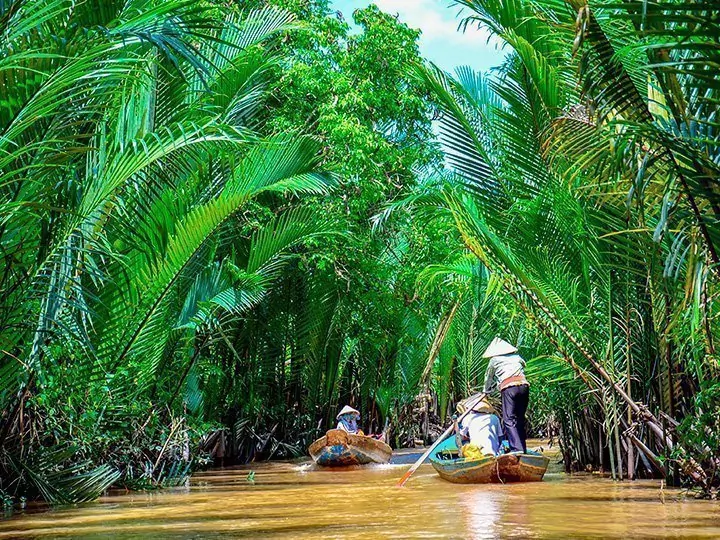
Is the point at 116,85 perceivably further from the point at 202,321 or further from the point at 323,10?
the point at 323,10

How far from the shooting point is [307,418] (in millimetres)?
21281

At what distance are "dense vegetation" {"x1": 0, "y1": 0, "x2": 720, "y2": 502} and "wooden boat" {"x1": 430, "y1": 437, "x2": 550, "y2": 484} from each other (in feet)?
2.94

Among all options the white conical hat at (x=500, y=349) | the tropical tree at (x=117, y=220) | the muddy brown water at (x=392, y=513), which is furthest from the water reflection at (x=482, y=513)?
the tropical tree at (x=117, y=220)

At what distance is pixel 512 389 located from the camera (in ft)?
41.1

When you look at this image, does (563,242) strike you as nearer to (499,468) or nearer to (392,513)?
(499,468)

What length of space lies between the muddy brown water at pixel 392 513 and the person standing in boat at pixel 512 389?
71cm

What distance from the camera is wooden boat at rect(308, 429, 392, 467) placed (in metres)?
17.0

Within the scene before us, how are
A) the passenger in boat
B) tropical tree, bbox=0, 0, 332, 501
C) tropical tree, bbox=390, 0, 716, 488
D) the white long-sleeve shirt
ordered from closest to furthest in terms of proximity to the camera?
tropical tree, bbox=0, 0, 332, 501 → tropical tree, bbox=390, 0, 716, 488 → the white long-sleeve shirt → the passenger in boat

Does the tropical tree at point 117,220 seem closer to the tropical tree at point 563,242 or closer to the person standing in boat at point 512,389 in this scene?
the tropical tree at point 563,242

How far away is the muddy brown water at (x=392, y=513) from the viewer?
7.26m

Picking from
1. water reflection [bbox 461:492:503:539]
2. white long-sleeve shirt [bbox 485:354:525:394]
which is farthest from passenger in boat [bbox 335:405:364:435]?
water reflection [bbox 461:492:503:539]

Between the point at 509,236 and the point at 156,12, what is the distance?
641cm

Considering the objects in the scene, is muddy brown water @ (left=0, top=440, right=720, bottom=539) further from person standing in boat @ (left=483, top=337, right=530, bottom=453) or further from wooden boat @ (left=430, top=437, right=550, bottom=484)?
person standing in boat @ (left=483, top=337, right=530, bottom=453)

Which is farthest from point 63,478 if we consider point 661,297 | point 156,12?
point 661,297
